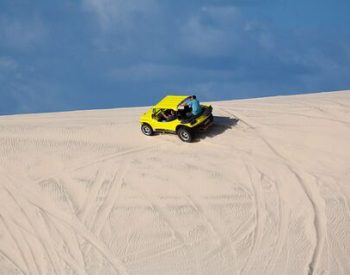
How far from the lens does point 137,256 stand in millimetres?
15625

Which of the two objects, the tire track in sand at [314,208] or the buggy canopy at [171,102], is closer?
the tire track in sand at [314,208]

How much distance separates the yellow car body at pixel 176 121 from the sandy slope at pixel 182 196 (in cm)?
45

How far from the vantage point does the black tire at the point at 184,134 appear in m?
19.2

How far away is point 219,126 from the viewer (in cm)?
2077

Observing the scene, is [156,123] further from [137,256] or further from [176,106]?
[137,256]

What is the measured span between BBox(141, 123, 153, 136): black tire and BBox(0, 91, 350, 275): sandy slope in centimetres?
38

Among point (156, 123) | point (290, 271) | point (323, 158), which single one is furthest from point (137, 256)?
point (323, 158)

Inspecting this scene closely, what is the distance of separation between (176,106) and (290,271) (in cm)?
697

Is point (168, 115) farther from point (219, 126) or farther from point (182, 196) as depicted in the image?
point (182, 196)

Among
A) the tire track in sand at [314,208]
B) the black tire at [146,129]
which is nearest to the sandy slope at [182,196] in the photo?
the tire track in sand at [314,208]

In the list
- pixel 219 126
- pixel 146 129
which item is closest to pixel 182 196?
pixel 146 129

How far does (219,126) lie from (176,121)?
2.13 m

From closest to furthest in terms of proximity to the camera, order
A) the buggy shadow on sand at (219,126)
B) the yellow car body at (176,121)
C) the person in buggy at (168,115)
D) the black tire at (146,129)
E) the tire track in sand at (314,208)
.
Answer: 1. the tire track in sand at (314,208)
2. the yellow car body at (176,121)
3. the person in buggy at (168,115)
4. the buggy shadow on sand at (219,126)
5. the black tire at (146,129)

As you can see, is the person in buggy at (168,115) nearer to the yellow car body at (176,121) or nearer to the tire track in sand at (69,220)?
the yellow car body at (176,121)
